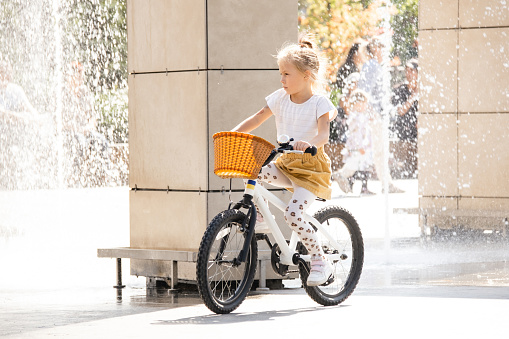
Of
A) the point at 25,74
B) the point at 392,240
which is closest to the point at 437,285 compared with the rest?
the point at 392,240

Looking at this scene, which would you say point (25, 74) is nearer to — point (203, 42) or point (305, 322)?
point (203, 42)

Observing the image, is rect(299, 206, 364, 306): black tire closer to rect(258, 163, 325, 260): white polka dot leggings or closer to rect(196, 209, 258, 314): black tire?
rect(258, 163, 325, 260): white polka dot leggings

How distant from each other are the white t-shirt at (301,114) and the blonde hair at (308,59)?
0.39 feet

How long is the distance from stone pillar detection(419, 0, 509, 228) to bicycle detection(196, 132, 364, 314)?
5.72 metres

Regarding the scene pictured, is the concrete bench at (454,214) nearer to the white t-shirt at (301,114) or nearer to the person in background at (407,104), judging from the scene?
the white t-shirt at (301,114)

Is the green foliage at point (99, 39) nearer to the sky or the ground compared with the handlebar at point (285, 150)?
nearer to the sky

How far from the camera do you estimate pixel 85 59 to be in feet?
95.6

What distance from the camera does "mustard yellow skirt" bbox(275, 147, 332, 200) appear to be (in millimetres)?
7391

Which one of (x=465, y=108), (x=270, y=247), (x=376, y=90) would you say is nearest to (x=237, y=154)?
(x=270, y=247)

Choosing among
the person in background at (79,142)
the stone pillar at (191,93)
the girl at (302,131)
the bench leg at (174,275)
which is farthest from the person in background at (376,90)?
the girl at (302,131)

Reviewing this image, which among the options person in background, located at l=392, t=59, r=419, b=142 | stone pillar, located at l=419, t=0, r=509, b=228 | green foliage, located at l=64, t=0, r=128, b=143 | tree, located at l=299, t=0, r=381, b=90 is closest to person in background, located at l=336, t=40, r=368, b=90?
tree, located at l=299, t=0, r=381, b=90

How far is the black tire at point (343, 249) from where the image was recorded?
7809mm

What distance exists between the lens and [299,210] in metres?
7.36

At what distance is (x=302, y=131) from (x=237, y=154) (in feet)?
2.08
